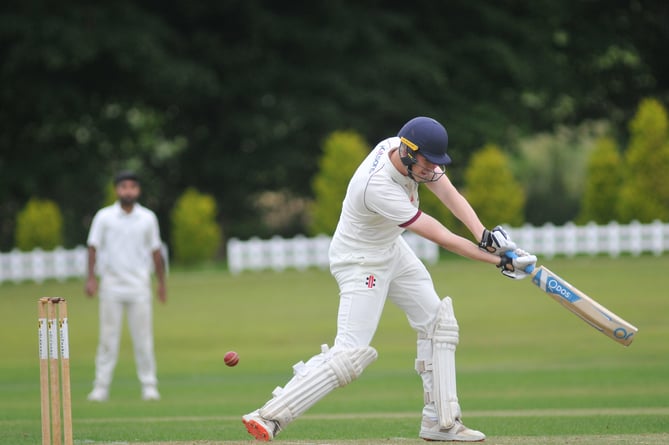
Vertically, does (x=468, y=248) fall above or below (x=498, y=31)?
below

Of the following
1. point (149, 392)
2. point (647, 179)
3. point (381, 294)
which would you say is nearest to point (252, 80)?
point (647, 179)

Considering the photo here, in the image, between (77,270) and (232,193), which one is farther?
(232,193)

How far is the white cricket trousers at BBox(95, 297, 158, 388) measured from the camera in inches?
408

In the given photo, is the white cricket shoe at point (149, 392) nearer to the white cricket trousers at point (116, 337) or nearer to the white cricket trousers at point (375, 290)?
the white cricket trousers at point (116, 337)

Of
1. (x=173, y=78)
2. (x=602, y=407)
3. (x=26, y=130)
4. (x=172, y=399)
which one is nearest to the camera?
(x=602, y=407)

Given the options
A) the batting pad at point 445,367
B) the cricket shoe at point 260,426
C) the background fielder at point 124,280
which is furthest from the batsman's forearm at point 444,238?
the background fielder at point 124,280

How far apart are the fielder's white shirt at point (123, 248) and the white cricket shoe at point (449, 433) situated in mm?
4635

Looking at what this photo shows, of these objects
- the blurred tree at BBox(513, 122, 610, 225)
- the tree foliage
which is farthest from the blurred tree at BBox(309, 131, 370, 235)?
the blurred tree at BBox(513, 122, 610, 225)

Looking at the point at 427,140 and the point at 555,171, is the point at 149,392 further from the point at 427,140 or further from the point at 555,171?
the point at 555,171

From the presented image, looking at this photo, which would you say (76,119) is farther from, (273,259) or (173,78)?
(273,259)

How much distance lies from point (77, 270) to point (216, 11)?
1013cm

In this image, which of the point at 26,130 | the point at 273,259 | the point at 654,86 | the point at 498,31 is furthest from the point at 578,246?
the point at 26,130

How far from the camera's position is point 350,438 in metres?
6.61

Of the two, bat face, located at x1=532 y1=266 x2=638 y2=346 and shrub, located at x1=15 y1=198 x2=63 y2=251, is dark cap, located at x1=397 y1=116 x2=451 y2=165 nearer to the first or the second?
bat face, located at x1=532 y1=266 x2=638 y2=346
